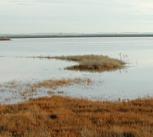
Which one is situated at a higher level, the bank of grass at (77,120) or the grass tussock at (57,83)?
the bank of grass at (77,120)

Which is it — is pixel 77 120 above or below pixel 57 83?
above

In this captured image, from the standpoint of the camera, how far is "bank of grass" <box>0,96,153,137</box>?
13.2m

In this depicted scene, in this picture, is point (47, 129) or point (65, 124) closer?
point (47, 129)

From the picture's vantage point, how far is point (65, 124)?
1492 cm

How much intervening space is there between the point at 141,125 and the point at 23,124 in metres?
3.91

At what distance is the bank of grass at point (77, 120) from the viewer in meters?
13.2

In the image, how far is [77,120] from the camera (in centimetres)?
1542

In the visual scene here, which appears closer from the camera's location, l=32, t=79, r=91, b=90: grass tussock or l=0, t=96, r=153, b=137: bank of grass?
l=0, t=96, r=153, b=137: bank of grass

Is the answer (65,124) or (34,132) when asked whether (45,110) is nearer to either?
(65,124)

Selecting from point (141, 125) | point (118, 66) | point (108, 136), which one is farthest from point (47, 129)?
point (118, 66)

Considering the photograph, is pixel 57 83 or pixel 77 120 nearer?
pixel 77 120

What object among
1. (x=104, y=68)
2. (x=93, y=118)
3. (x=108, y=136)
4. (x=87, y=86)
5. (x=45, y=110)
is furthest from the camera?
(x=104, y=68)

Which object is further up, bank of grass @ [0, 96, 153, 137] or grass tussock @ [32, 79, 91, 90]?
bank of grass @ [0, 96, 153, 137]

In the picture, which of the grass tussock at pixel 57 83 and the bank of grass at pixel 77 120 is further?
the grass tussock at pixel 57 83
